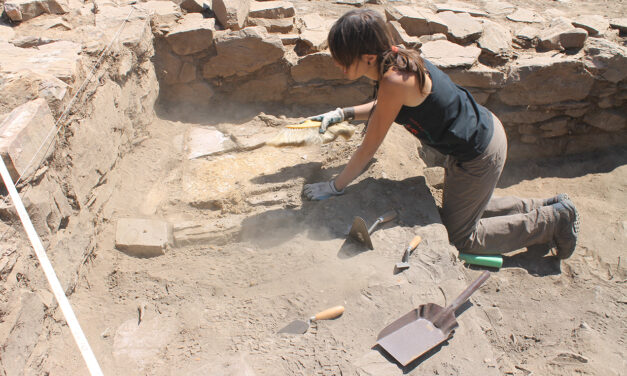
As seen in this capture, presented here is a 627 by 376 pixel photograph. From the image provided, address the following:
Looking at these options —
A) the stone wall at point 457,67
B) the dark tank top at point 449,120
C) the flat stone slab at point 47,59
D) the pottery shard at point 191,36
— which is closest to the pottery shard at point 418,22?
the stone wall at point 457,67

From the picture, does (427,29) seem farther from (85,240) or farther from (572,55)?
(85,240)

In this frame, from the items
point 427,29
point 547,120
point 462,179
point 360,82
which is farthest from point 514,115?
point 462,179

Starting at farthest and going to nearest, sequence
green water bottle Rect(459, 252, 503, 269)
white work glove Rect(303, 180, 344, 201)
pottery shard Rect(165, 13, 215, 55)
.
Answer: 1. pottery shard Rect(165, 13, 215, 55)
2. green water bottle Rect(459, 252, 503, 269)
3. white work glove Rect(303, 180, 344, 201)

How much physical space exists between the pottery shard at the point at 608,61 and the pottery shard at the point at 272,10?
266cm

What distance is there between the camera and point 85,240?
98.1 inches

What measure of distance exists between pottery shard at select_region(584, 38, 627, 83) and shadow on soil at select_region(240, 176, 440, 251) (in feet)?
7.44

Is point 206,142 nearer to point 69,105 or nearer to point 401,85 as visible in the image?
point 69,105

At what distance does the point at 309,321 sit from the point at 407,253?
0.65 metres

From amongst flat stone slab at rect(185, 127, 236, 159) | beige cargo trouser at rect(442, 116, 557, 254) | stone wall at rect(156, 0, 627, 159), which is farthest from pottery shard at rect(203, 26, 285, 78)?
beige cargo trouser at rect(442, 116, 557, 254)

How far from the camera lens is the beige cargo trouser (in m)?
2.68

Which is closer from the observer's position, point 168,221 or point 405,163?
point 168,221

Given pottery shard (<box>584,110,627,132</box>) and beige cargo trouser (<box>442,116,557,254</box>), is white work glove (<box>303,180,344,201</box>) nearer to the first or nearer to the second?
beige cargo trouser (<box>442,116,557,254</box>)

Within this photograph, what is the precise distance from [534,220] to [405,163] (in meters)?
0.95

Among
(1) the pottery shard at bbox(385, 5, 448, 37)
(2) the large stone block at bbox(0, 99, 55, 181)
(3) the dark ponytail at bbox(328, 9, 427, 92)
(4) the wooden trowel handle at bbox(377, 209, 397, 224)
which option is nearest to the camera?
(2) the large stone block at bbox(0, 99, 55, 181)
